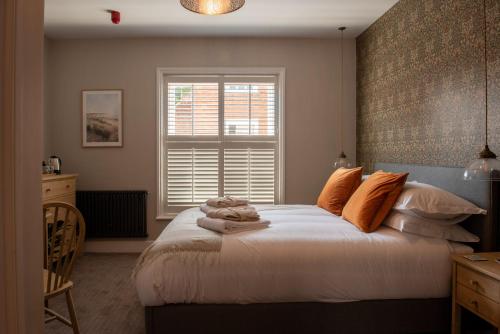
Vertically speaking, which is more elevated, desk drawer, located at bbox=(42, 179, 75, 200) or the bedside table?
desk drawer, located at bbox=(42, 179, 75, 200)

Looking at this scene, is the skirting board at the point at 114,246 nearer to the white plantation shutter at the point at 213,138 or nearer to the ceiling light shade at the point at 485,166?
the white plantation shutter at the point at 213,138

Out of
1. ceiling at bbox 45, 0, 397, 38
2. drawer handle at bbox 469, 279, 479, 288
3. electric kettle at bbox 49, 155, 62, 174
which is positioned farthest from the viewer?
electric kettle at bbox 49, 155, 62, 174

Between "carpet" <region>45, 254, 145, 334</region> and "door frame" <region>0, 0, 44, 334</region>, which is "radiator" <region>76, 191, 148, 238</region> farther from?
"door frame" <region>0, 0, 44, 334</region>

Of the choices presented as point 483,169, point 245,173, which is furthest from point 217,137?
point 483,169

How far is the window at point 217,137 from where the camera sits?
4312mm

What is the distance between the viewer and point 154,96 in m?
4.26

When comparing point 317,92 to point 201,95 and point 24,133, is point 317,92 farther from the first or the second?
point 24,133

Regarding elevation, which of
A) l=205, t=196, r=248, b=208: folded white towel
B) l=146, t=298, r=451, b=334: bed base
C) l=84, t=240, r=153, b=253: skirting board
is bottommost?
l=84, t=240, r=153, b=253: skirting board

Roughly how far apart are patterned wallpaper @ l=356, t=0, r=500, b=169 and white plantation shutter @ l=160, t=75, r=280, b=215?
1177mm

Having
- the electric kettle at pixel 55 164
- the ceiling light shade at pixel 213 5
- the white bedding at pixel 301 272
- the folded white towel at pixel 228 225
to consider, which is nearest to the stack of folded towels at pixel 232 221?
the folded white towel at pixel 228 225

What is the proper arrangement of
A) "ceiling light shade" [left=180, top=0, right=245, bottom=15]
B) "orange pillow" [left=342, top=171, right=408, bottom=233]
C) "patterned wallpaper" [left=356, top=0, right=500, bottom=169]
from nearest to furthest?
"patterned wallpaper" [left=356, top=0, right=500, bottom=169], "orange pillow" [left=342, top=171, right=408, bottom=233], "ceiling light shade" [left=180, top=0, right=245, bottom=15]

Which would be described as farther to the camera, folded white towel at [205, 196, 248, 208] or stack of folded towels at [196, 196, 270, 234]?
folded white towel at [205, 196, 248, 208]

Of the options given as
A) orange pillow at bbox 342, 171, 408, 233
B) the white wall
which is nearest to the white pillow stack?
orange pillow at bbox 342, 171, 408, 233

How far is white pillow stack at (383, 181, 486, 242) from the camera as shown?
83.3 inches
